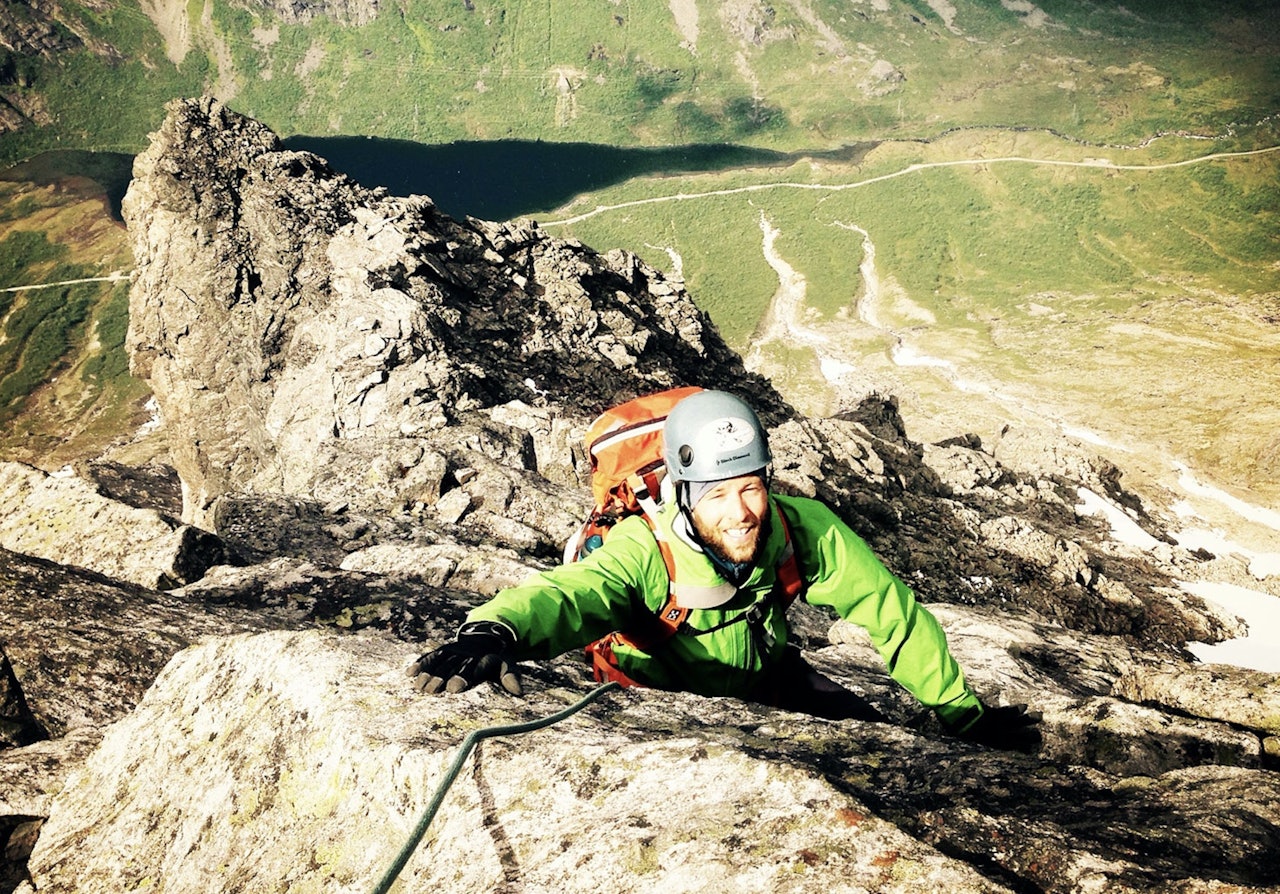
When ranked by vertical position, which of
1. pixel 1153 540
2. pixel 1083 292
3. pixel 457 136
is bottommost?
pixel 1153 540

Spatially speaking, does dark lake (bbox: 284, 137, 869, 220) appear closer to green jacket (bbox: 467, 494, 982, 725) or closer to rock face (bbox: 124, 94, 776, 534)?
rock face (bbox: 124, 94, 776, 534)

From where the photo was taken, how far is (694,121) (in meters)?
184

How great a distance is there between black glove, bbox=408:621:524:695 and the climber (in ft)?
0.03

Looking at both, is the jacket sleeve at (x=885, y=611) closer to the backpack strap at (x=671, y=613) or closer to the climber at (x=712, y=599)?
the climber at (x=712, y=599)

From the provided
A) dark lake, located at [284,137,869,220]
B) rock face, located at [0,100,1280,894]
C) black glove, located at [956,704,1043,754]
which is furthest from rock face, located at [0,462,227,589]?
dark lake, located at [284,137,869,220]

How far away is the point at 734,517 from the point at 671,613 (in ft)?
3.42

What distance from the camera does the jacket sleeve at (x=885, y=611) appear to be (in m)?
7.24

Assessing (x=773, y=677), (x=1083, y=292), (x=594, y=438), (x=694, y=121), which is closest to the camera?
(x=773, y=677)

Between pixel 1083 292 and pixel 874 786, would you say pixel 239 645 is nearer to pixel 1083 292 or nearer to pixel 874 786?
pixel 874 786

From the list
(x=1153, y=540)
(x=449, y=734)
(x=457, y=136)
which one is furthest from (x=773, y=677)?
(x=457, y=136)

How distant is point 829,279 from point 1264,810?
11384cm

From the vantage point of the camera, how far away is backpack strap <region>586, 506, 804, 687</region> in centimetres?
685

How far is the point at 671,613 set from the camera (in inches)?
271

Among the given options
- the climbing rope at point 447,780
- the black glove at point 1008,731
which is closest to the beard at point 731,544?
the climbing rope at point 447,780
